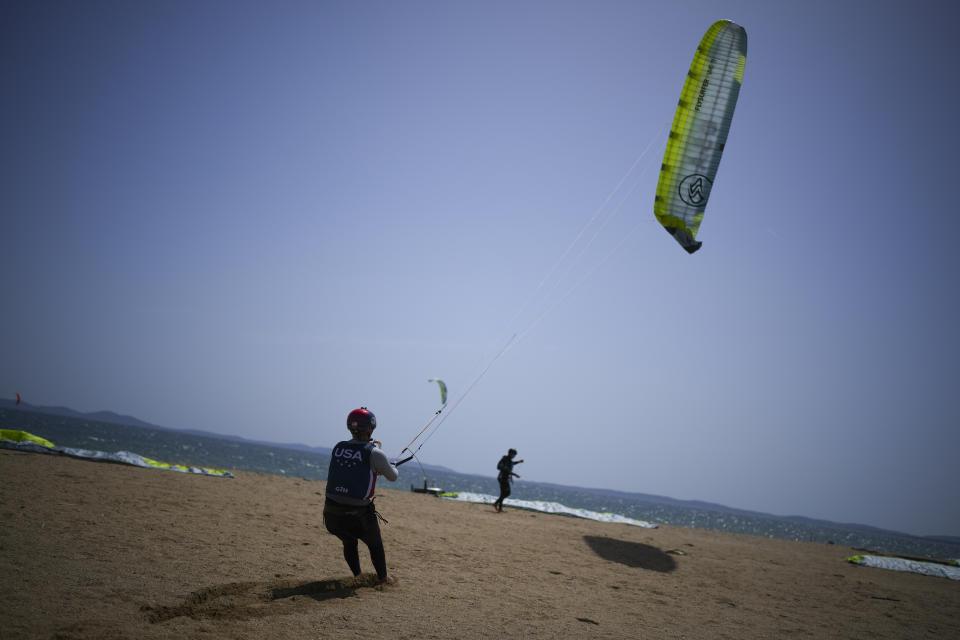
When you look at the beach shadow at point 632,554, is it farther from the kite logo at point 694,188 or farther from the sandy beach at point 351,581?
the kite logo at point 694,188

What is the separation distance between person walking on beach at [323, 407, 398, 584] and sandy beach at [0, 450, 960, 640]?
0.50m

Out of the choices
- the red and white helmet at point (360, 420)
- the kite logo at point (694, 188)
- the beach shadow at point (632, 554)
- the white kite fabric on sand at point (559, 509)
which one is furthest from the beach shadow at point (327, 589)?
the white kite fabric on sand at point (559, 509)

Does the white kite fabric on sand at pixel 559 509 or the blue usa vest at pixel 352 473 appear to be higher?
the blue usa vest at pixel 352 473

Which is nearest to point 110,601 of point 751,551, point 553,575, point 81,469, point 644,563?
point 553,575

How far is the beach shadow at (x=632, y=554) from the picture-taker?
8.59 m

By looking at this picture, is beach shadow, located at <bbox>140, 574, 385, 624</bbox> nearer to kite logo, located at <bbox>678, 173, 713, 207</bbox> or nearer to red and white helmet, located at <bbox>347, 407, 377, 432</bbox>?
red and white helmet, located at <bbox>347, 407, 377, 432</bbox>

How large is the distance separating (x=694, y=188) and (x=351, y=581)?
362 inches

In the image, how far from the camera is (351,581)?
5258mm

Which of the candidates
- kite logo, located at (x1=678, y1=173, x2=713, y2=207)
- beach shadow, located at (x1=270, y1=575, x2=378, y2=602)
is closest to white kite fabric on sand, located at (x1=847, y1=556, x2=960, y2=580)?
kite logo, located at (x1=678, y1=173, x2=713, y2=207)

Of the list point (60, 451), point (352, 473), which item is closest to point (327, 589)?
point (352, 473)

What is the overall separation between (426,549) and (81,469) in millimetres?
8786

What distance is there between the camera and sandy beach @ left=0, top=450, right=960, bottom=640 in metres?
3.94

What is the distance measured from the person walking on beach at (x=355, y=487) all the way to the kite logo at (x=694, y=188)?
7956 millimetres

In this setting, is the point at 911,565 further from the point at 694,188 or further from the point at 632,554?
the point at 694,188
